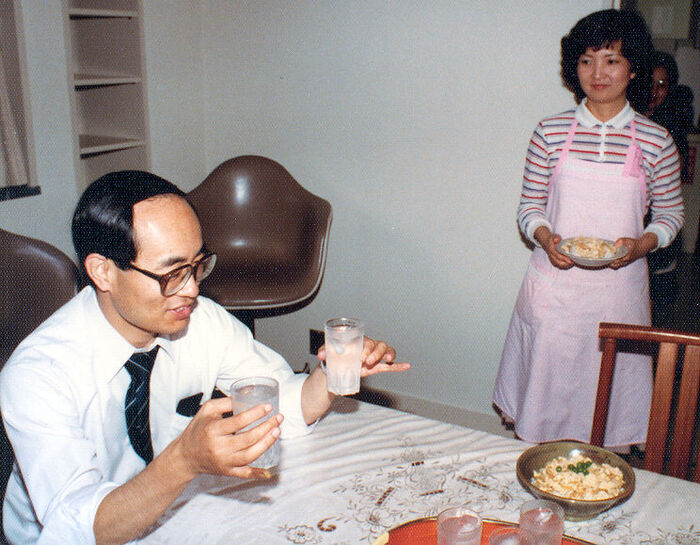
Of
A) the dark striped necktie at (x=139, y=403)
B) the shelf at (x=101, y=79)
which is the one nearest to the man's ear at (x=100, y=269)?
the dark striped necktie at (x=139, y=403)

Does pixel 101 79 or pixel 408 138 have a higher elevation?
pixel 101 79

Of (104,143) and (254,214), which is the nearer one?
(104,143)

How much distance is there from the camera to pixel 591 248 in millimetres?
2443

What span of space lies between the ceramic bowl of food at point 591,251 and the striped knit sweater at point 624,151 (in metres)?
0.17

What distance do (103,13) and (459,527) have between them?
9.26 feet

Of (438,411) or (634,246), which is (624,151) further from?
(438,411)

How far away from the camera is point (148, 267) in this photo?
1457 mm

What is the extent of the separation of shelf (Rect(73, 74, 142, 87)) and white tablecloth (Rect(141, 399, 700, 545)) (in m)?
2.22

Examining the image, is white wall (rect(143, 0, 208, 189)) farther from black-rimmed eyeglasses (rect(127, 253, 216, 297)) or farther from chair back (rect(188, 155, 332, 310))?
black-rimmed eyeglasses (rect(127, 253, 216, 297))

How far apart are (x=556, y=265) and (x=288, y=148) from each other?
174 centimetres

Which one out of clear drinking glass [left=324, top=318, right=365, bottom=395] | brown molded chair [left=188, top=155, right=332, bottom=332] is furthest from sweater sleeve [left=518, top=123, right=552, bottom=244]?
clear drinking glass [left=324, top=318, right=365, bottom=395]

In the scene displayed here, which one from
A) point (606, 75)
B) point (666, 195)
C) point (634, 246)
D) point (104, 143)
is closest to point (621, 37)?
point (606, 75)

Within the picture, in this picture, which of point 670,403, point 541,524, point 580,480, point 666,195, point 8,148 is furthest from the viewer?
point 8,148

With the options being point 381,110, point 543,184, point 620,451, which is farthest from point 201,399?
point 381,110
